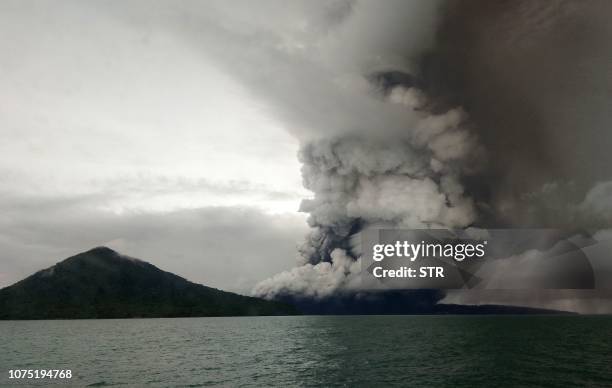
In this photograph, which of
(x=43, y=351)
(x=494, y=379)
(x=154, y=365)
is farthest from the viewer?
(x=43, y=351)

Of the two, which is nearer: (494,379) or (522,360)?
(494,379)

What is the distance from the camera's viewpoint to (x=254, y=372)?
65562 millimetres

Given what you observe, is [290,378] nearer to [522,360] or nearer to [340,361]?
[340,361]

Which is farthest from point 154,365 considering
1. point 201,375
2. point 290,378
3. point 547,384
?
point 547,384

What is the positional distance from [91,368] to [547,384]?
69282 millimetres

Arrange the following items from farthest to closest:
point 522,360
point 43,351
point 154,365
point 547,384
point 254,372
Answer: point 43,351 < point 522,360 < point 154,365 < point 254,372 < point 547,384

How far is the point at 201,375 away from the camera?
204ft

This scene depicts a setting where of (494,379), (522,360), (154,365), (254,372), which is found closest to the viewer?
(494,379)

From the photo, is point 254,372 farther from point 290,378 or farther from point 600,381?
point 600,381

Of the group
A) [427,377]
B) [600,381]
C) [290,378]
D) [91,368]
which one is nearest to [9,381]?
[91,368]

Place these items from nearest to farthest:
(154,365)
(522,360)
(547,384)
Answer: (547,384) < (154,365) < (522,360)

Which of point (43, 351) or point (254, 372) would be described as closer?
point (254, 372)

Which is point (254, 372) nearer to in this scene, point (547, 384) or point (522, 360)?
point (547, 384)

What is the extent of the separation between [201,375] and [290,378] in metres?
13.5
